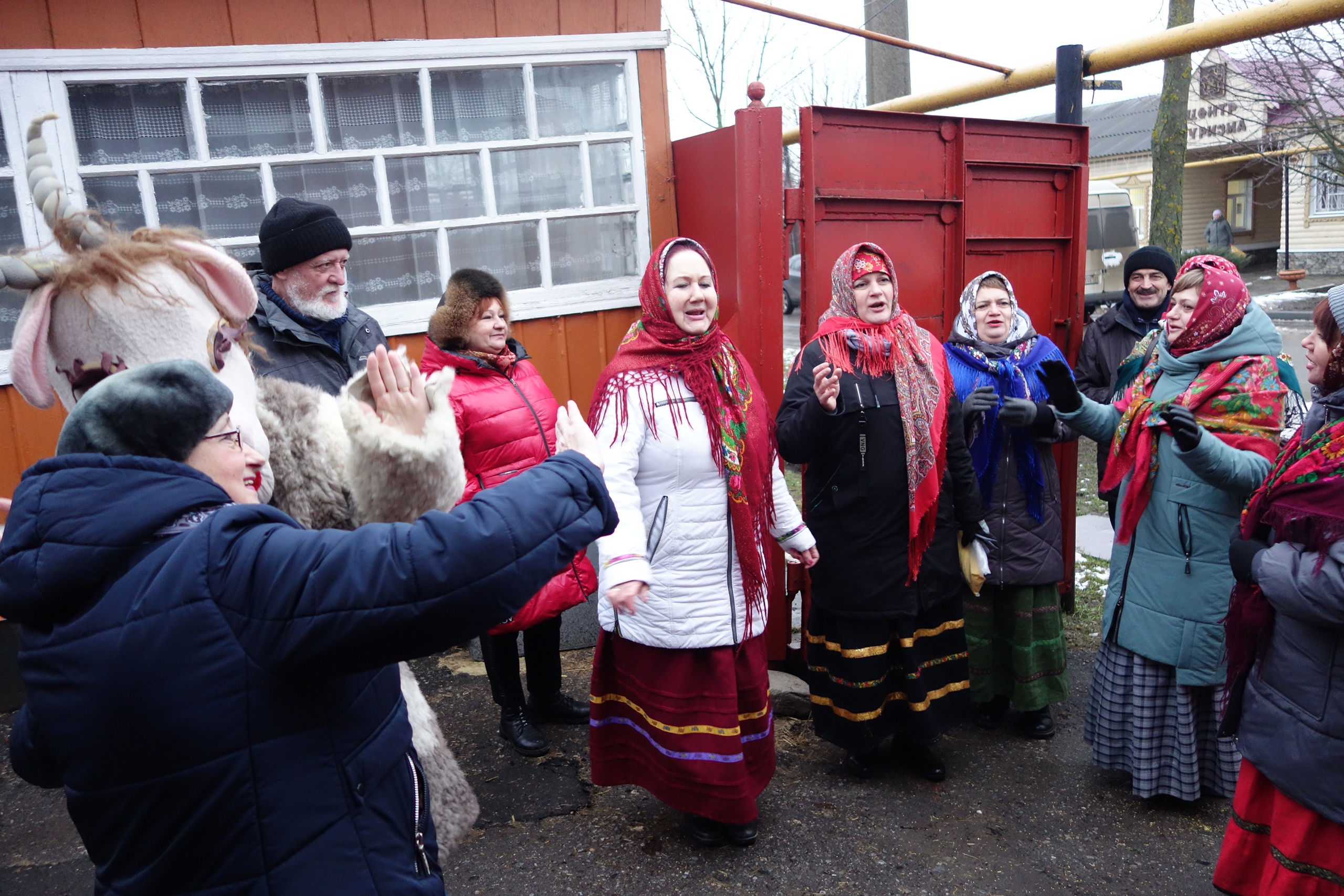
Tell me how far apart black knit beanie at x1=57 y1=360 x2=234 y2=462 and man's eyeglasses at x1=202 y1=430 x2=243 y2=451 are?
3 centimetres

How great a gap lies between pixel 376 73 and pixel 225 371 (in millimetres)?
3244

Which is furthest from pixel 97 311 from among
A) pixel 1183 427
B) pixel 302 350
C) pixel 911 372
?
pixel 1183 427

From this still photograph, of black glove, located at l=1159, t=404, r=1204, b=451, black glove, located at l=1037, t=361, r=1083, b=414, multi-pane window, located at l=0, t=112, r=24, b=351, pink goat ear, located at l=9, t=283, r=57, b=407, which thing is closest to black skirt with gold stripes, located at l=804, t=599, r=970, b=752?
black glove, located at l=1037, t=361, r=1083, b=414

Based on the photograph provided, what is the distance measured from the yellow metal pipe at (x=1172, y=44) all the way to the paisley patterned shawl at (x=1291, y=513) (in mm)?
2477

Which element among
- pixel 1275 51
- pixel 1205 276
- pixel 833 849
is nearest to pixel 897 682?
pixel 833 849

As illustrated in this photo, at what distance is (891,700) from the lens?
3.21 metres

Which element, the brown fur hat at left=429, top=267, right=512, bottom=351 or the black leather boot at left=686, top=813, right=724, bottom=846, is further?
the brown fur hat at left=429, top=267, right=512, bottom=351

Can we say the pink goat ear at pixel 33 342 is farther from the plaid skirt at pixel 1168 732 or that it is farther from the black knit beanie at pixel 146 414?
the plaid skirt at pixel 1168 732

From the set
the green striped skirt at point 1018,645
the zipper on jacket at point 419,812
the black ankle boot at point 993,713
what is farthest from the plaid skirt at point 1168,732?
the zipper on jacket at point 419,812

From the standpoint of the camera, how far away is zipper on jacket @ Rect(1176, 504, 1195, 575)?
9.60 ft

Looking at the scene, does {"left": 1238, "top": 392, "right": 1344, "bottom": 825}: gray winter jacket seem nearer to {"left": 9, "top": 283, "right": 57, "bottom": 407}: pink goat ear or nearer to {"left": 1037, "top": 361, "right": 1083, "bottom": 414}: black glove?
{"left": 1037, "top": 361, "right": 1083, "bottom": 414}: black glove

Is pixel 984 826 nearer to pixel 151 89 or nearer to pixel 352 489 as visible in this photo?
pixel 352 489

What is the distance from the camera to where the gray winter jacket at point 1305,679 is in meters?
2.01

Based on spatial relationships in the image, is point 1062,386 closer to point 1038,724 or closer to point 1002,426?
point 1002,426
